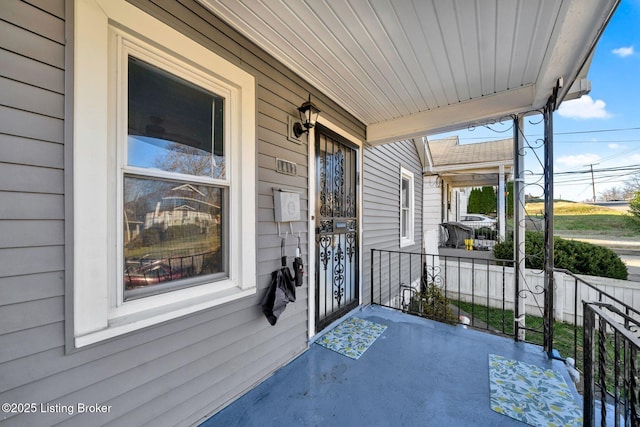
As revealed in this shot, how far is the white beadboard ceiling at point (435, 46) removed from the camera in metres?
1.56

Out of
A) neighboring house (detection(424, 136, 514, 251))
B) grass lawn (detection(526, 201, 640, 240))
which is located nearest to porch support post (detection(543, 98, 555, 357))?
neighboring house (detection(424, 136, 514, 251))

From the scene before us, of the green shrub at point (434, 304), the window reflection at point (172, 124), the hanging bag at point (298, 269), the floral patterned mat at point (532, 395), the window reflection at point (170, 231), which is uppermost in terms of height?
the window reflection at point (172, 124)

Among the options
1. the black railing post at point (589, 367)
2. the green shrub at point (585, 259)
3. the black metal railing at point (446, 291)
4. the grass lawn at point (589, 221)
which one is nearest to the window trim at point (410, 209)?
the black metal railing at point (446, 291)

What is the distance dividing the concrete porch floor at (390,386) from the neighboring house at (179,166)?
7.5 inches

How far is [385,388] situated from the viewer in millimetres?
1916

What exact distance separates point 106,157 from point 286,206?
4.11 feet

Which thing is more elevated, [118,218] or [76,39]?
[76,39]

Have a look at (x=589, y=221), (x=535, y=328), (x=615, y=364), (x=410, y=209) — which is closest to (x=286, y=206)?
(x=615, y=364)

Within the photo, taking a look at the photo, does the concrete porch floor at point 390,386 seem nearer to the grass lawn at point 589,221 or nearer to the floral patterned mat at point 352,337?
the floral patterned mat at point 352,337

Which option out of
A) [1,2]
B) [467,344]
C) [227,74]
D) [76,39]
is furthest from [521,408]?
[1,2]

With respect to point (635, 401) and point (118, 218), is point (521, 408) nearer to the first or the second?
point (635, 401)

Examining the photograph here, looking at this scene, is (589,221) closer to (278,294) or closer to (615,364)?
(615,364)

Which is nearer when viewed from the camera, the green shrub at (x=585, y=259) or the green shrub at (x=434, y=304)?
the green shrub at (x=434, y=304)

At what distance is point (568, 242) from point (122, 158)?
7333 mm
